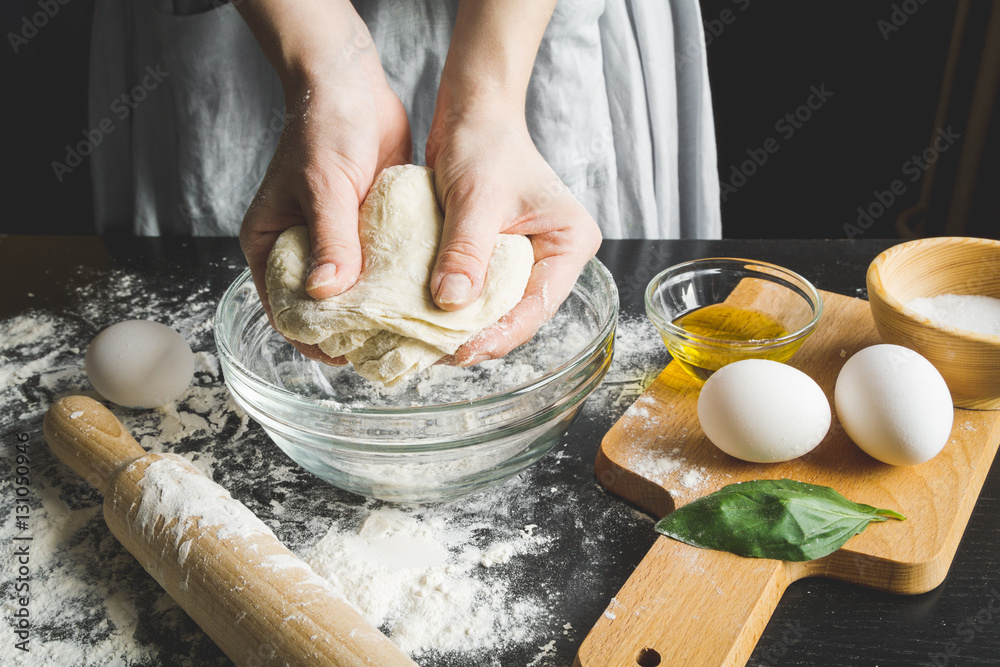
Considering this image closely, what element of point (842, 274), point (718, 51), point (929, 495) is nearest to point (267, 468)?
point (929, 495)

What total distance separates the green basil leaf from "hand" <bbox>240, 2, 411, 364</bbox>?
0.52 metres

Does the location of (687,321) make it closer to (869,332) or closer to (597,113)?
(869,332)

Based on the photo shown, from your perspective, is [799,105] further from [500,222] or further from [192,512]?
[192,512]

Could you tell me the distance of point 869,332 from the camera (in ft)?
4.07

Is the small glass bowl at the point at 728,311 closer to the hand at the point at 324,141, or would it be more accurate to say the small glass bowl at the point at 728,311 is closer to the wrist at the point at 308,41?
the hand at the point at 324,141

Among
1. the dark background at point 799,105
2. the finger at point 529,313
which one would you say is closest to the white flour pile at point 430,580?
the finger at point 529,313

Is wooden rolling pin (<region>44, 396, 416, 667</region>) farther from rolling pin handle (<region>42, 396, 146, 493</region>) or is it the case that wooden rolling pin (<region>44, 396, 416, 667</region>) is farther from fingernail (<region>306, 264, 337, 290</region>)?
fingernail (<region>306, 264, 337, 290</region>)

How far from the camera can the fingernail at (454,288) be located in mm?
837

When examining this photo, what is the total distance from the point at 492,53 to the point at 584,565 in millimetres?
830

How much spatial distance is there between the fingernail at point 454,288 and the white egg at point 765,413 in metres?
0.39

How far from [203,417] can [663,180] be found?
119 centimetres

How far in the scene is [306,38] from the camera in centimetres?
117

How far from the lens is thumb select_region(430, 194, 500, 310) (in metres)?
0.84

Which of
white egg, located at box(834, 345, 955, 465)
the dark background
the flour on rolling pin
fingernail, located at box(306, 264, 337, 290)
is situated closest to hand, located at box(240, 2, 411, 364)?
fingernail, located at box(306, 264, 337, 290)
